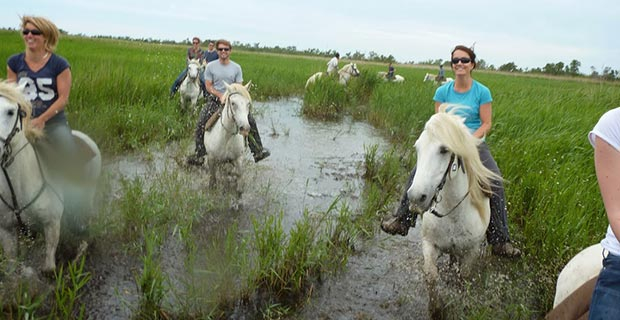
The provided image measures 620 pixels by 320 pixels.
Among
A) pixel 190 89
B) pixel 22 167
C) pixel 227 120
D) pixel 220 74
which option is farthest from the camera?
pixel 190 89

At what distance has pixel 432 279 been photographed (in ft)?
11.5

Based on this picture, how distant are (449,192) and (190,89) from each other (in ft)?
28.6

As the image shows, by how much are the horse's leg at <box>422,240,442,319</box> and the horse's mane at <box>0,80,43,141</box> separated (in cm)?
331

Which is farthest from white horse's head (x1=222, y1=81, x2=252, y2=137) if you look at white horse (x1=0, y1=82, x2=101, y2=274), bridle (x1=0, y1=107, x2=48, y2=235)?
bridle (x1=0, y1=107, x2=48, y2=235)

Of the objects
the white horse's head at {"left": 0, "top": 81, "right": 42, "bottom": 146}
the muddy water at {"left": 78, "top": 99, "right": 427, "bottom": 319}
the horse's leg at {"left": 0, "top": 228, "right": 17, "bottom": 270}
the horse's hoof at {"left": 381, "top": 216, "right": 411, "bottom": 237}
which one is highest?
the white horse's head at {"left": 0, "top": 81, "right": 42, "bottom": 146}

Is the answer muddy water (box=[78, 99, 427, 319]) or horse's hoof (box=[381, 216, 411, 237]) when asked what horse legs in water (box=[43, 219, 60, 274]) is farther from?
horse's hoof (box=[381, 216, 411, 237])

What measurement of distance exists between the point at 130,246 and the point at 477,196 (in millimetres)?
3245

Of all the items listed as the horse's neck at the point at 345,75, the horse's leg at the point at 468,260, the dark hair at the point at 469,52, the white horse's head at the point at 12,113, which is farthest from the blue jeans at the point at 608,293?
the horse's neck at the point at 345,75

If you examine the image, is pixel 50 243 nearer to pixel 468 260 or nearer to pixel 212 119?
pixel 212 119

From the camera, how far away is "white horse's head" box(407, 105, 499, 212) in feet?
9.20

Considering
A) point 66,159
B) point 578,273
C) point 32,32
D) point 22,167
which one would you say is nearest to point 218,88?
point 66,159

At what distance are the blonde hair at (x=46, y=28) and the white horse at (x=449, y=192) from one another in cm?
313

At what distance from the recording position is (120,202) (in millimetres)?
4559

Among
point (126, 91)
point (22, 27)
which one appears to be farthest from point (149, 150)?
point (22, 27)
